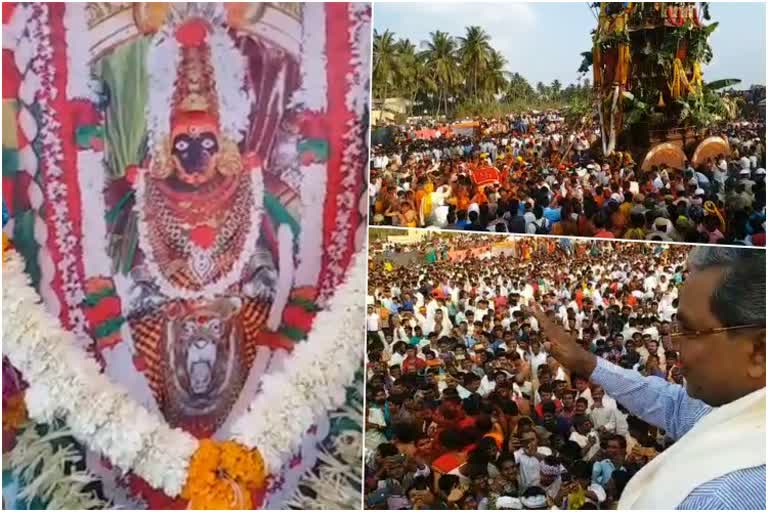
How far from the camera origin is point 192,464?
11.0 ft

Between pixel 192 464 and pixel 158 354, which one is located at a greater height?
pixel 158 354

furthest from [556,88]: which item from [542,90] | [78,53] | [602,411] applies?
[78,53]

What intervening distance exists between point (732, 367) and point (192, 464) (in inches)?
80.4

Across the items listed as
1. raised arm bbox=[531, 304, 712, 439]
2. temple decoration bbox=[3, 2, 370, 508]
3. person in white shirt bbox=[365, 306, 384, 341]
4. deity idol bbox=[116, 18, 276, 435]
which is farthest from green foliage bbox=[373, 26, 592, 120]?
raised arm bbox=[531, 304, 712, 439]

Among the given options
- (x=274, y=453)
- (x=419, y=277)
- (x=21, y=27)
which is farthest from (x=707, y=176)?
(x=21, y=27)

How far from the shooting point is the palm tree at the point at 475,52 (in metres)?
3.32

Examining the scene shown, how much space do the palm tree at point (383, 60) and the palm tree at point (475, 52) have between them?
262mm

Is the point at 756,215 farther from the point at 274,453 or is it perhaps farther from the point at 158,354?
the point at 158,354

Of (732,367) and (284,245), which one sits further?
(284,245)

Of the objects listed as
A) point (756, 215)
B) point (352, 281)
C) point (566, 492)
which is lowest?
point (566, 492)

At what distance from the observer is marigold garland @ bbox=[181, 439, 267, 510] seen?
11.0 feet

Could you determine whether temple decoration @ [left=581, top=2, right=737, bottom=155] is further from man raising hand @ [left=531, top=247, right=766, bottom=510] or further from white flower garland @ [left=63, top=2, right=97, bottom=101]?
white flower garland @ [left=63, top=2, right=97, bottom=101]

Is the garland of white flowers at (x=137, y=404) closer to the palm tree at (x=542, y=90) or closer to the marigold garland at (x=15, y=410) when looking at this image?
the marigold garland at (x=15, y=410)

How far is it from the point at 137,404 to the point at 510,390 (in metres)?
1.44
